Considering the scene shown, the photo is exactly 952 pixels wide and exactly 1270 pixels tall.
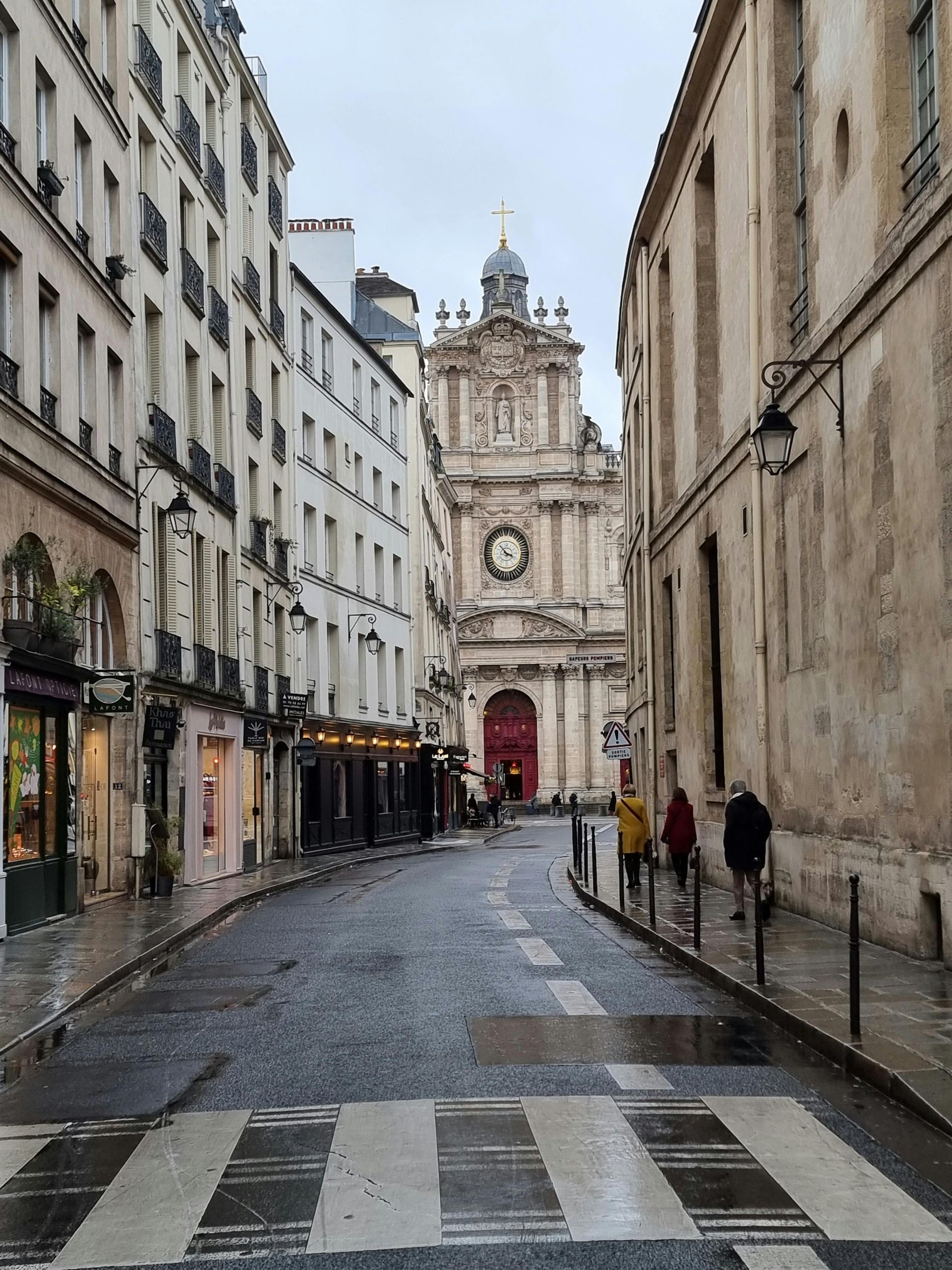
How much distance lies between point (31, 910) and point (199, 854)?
828cm

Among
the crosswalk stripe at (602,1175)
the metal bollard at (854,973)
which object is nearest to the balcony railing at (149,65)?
the metal bollard at (854,973)

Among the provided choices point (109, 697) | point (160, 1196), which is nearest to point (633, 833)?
point (109, 697)

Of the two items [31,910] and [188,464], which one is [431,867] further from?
[31,910]

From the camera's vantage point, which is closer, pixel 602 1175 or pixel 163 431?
pixel 602 1175

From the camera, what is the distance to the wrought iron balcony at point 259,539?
96.2 feet

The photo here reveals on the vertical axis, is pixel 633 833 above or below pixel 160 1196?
above

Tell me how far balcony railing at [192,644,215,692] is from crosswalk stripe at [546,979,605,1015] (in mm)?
13459

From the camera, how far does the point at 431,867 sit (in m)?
29.9

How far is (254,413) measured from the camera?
98.2 feet

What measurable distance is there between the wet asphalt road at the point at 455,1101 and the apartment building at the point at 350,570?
22.0 m

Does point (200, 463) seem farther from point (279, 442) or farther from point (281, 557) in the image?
point (279, 442)

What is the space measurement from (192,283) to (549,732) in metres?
56.0

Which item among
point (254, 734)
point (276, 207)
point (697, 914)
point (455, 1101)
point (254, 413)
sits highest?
point (276, 207)

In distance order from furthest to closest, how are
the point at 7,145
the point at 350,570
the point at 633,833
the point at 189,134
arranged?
the point at 350,570
the point at 189,134
the point at 633,833
the point at 7,145
